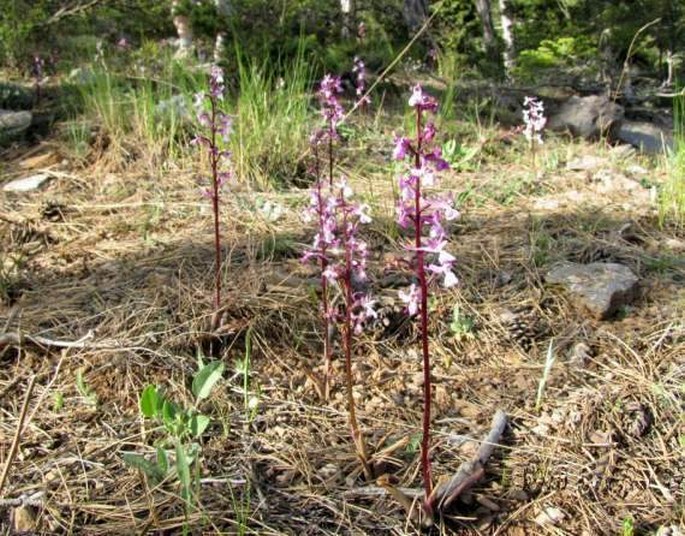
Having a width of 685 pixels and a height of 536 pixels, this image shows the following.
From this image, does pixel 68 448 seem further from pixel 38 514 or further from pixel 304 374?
pixel 304 374

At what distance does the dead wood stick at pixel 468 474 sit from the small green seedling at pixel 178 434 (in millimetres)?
655

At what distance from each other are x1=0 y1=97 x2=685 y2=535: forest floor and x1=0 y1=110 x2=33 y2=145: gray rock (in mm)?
1451

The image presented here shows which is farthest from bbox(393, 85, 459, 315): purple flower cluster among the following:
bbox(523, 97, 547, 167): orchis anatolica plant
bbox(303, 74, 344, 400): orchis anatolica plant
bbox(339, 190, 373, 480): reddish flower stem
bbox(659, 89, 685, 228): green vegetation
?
bbox(523, 97, 547, 167): orchis anatolica plant

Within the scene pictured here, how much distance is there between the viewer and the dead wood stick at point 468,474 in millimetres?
1824

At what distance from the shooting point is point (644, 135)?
7.64 metres

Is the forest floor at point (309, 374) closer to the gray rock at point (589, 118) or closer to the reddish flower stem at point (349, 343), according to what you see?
the reddish flower stem at point (349, 343)

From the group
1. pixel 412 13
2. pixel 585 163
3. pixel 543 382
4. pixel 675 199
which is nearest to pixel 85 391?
pixel 543 382

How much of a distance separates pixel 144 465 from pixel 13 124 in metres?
4.25

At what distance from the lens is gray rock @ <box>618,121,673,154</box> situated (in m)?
7.15

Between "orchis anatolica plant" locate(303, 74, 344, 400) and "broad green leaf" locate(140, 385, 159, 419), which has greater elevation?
"orchis anatolica plant" locate(303, 74, 344, 400)

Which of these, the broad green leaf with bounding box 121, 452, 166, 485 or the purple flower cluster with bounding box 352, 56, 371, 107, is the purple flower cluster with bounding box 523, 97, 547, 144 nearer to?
the purple flower cluster with bounding box 352, 56, 371, 107

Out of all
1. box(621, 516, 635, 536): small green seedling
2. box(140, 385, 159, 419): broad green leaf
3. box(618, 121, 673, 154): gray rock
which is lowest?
box(618, 121, 673, 154): gray rock

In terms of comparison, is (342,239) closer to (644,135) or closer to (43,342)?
(43,342)

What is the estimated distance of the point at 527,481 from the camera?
1.99 m
